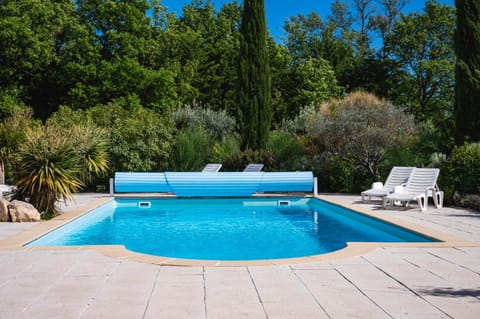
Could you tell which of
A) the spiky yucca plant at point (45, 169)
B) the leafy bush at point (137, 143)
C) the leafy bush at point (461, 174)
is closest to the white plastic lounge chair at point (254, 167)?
the leafy bush at point (137, 143)

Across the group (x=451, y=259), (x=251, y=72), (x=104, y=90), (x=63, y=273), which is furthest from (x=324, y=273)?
(x=104, y=90)

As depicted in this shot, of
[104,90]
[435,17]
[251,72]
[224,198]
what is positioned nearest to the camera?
[224,198]

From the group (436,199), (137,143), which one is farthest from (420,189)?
(137,143)

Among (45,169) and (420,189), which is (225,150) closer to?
(420,189)

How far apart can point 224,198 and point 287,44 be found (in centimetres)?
2266

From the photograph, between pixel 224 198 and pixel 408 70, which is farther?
pixel 408 70

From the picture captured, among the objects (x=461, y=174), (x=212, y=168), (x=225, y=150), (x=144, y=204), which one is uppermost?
(x=225, y=150)

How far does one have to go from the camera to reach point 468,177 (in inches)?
394

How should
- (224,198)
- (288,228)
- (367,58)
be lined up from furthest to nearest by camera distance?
(367,58), (224,198), (288,228)

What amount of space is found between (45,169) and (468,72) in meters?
9.91

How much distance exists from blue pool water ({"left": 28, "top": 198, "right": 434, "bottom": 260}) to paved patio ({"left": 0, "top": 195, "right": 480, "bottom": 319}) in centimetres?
166

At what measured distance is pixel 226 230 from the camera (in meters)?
8.43

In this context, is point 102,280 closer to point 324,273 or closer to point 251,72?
point 324,273

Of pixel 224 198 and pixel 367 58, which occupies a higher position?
pixel 367 58
